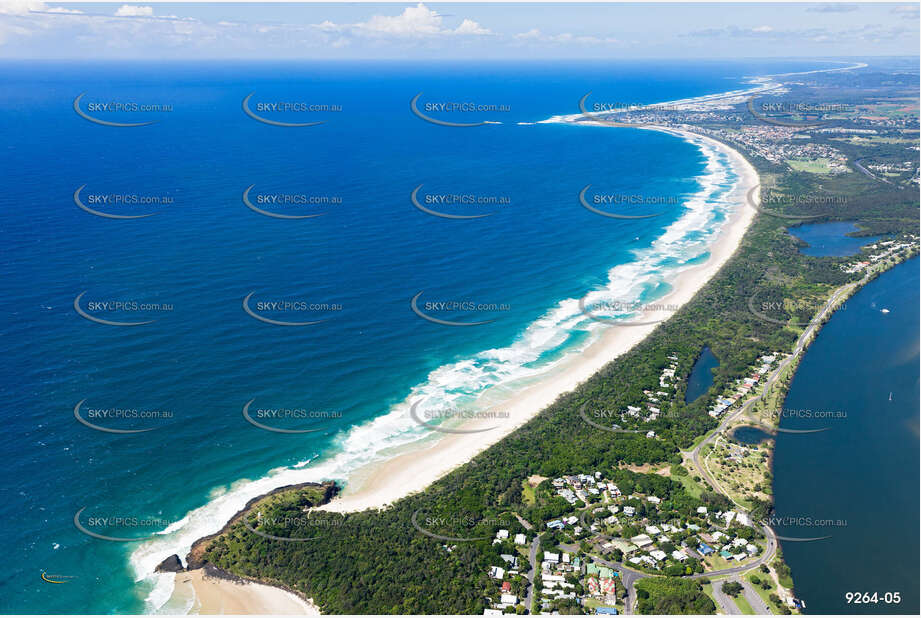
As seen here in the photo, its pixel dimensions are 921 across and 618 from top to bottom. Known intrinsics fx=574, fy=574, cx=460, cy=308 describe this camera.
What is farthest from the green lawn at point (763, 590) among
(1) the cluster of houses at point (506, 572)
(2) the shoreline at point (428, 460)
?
(2) the shoreline at point (428, 460)

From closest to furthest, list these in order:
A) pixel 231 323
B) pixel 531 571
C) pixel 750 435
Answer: pixel 531 571
pixel 750 435
pixel 231 323

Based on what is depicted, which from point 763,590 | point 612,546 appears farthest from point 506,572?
point 763,590

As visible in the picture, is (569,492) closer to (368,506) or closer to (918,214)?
(368,506)

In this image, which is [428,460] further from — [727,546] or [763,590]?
[763,590]

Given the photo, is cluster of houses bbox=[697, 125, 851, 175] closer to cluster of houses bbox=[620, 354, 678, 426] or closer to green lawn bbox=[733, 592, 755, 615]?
A: cluster of houses bbox=[620, 354, 678, 426]

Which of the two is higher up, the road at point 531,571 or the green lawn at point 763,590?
the green lawn at point 763,590

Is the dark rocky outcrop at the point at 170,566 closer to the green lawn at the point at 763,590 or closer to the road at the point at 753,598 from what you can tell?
the road at the point at 753,598

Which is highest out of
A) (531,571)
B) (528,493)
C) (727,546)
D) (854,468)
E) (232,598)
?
(854,468)
